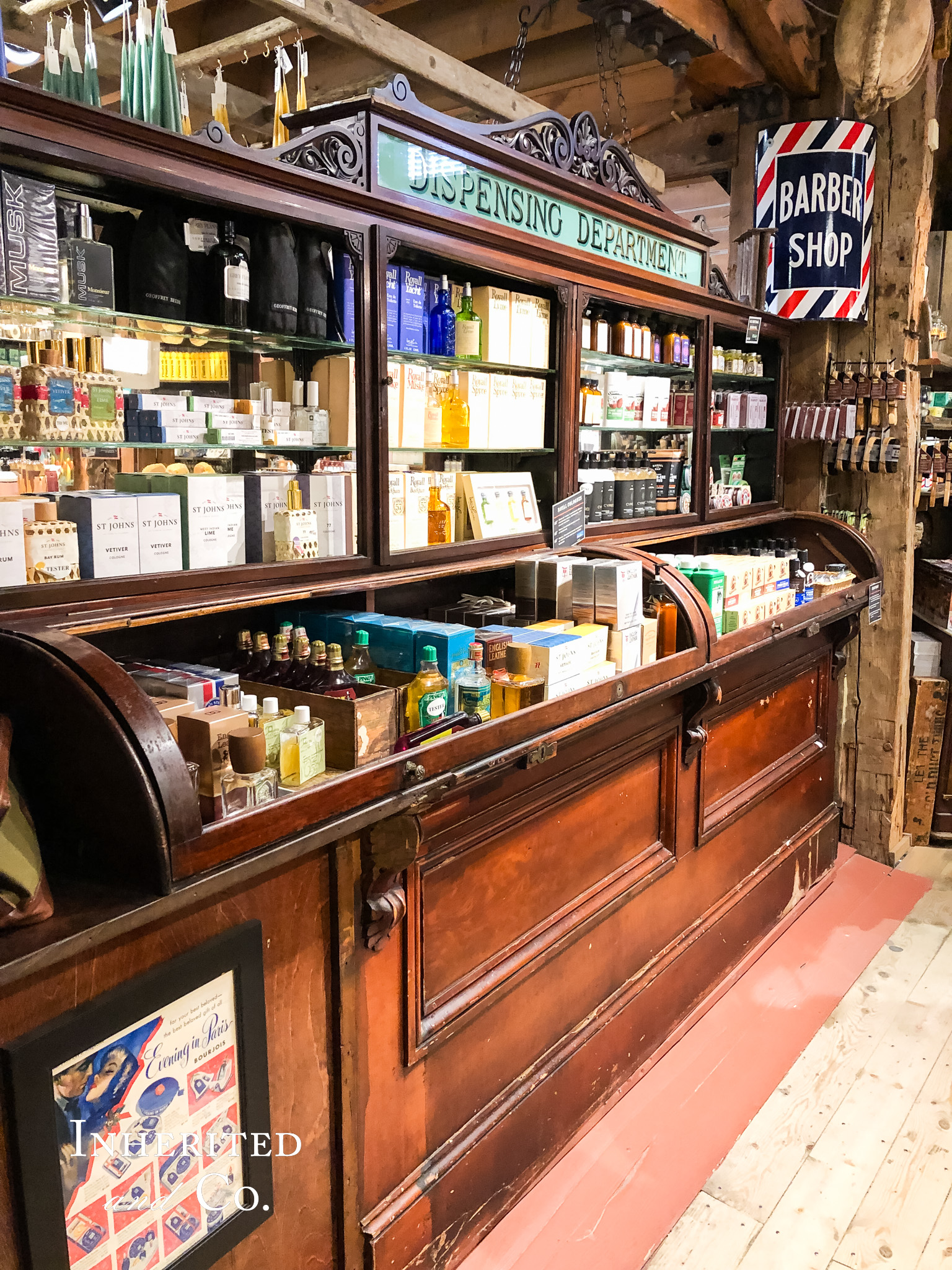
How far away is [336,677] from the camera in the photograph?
193cm

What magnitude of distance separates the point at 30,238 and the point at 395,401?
3.05 ft

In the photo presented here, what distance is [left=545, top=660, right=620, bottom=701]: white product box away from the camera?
2.22 m

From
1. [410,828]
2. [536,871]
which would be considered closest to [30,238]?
[410,828]

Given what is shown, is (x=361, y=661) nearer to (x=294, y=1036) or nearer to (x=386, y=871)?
(x=386, y=871)

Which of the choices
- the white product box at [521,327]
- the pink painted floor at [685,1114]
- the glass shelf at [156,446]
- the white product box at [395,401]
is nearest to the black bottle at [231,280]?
the glass shelf at [156,446]

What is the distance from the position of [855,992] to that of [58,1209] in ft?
9.47

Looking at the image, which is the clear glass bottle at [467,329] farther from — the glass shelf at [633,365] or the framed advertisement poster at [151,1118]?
the framed advertisement poster at [151,1118]

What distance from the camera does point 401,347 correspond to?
237 centimetres

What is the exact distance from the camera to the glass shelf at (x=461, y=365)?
2.44 m

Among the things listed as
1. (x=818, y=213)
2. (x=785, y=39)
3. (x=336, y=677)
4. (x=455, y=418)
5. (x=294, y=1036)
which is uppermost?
(x=785, y=39)

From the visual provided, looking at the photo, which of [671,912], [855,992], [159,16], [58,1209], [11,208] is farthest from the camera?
[855,992]

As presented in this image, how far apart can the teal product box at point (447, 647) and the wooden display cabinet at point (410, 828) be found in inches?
6.7

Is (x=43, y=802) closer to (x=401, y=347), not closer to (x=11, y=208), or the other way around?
(x=11, y=208)

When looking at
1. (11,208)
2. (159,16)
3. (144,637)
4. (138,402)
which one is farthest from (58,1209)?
(159,16)
